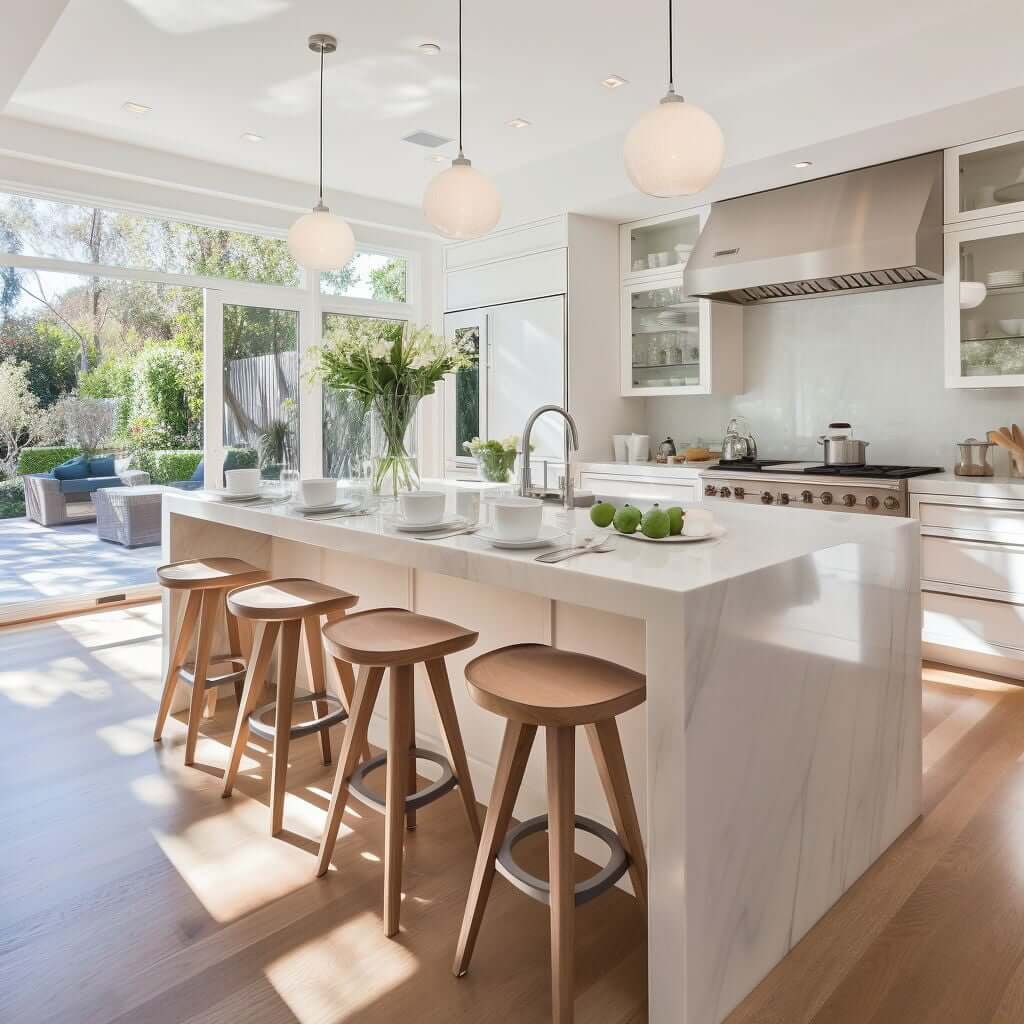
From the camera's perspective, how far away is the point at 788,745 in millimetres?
1706

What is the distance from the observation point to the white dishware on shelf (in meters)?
1.81

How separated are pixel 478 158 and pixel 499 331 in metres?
1.10

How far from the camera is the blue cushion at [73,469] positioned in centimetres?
466

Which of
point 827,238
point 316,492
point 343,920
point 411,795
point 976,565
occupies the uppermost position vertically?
point 827,238

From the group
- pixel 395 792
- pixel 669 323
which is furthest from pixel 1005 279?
pixel 395 792

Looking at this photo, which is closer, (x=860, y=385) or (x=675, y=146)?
(x=675, y=146)

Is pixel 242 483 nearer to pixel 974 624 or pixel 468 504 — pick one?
pixel 468 504

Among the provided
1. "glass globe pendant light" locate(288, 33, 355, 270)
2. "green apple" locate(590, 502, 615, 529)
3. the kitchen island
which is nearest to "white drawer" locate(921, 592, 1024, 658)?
the kitchen island

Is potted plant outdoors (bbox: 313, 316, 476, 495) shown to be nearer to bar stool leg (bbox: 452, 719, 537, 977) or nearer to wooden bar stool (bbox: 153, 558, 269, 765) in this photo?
wooden bar stool (bbox: 153, 558, 269, 765)

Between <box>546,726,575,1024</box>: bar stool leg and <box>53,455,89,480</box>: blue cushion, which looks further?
<box>53,455,89,480</box>: blue cushion

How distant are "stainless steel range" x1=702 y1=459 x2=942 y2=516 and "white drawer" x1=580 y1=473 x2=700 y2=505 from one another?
0.42 ft

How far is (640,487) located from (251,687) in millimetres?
2897

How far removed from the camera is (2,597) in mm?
4551

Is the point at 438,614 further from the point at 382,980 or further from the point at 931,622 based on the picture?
the point at 931,622
